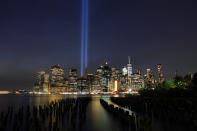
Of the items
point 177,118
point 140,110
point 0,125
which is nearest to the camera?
point 0,125

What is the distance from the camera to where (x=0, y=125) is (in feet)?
47.2

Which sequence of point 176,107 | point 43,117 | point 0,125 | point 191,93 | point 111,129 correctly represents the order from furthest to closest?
point 191,93
point 176,107
point 43,117
point 111,129
point 0,125

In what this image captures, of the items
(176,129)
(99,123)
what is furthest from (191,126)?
(99,123)

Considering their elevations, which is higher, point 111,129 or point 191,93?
point 191,93

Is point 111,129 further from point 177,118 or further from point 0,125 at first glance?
point 0,125

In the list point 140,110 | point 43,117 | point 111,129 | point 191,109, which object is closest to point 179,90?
point 140,110

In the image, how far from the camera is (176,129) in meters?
15.8

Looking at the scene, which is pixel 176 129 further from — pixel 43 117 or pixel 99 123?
→ pixel 43 117

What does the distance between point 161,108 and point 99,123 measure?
9.10 meters

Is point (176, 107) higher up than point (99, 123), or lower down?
higher up

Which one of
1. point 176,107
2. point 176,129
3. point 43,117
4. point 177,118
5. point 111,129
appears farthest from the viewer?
point 176,107

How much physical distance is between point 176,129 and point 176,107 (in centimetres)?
854

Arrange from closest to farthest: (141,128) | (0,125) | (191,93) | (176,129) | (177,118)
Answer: (141,128), (0,125), (176,129), (177,118), (191,93)

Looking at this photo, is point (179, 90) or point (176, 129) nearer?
point (176, 129)
